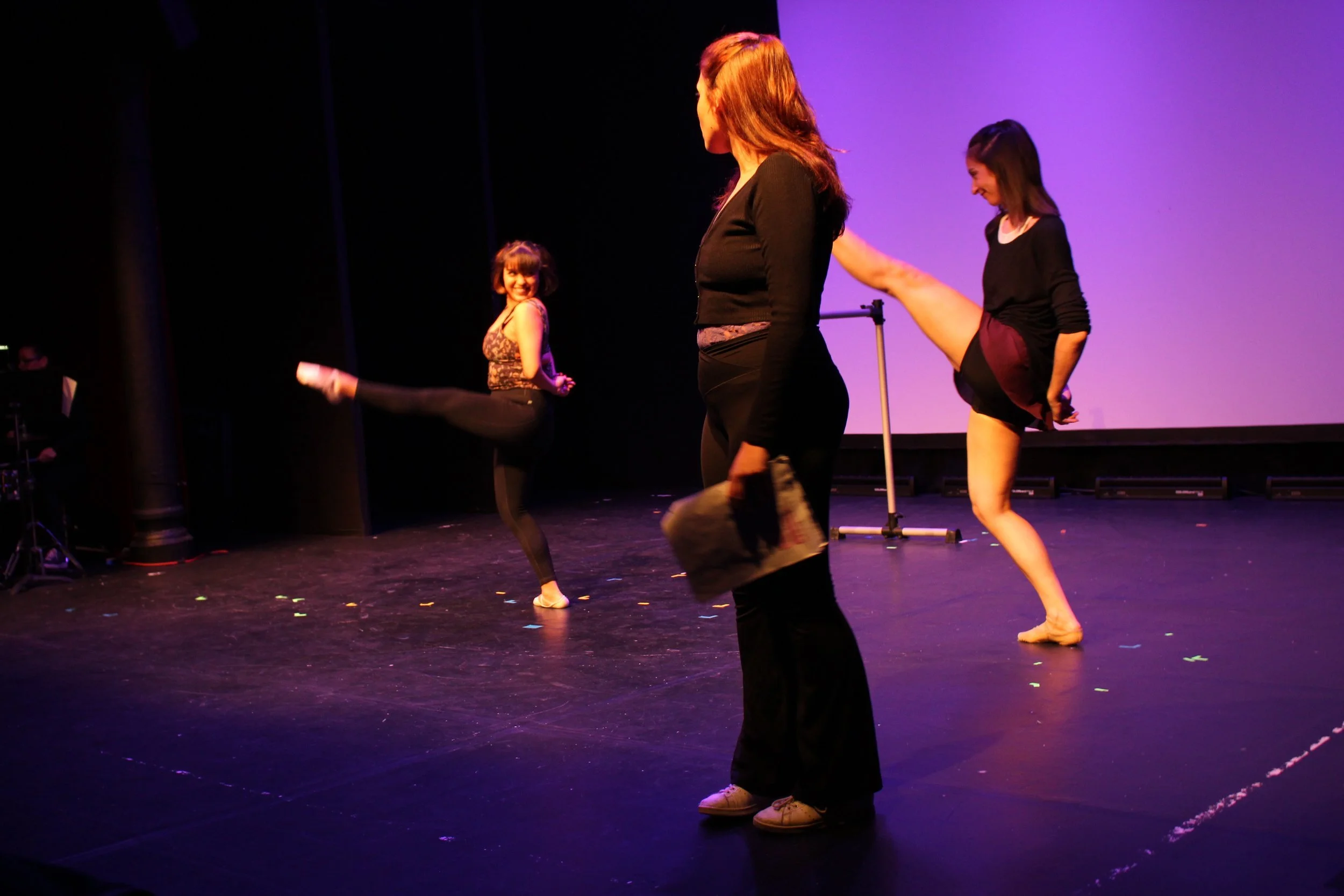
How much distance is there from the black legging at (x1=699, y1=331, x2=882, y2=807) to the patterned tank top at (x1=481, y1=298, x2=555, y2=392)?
2.17 meters

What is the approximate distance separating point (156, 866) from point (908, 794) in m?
1.53

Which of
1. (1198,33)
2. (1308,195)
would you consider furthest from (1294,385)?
(1198,33)

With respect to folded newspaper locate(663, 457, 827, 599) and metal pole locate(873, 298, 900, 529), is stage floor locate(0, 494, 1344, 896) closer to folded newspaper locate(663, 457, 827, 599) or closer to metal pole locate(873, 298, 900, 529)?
metal pole locate(873, 298, 900, 529)

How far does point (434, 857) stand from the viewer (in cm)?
231

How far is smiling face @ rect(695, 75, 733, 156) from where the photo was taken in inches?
86.7

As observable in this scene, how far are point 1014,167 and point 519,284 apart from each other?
73.8 inches

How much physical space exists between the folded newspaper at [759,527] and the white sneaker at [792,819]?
51 centimetres

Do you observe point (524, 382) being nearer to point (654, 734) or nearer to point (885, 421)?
point (654, 734)

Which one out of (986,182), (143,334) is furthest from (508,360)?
(143,334)

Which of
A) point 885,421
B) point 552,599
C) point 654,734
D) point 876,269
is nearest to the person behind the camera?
point 654,734

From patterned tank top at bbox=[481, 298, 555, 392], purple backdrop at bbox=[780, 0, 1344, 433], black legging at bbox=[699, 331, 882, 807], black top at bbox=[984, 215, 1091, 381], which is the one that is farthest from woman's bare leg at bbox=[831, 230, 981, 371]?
purple backdrop at bbox=[780, 0, 1344, 433]

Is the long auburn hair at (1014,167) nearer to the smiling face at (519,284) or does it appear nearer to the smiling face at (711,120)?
the smiling face at (711,120)

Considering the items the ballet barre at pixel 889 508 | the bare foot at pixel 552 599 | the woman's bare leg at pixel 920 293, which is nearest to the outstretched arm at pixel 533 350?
the bare foot at pixel 552 599

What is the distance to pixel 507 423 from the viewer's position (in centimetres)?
386
